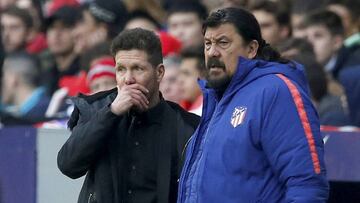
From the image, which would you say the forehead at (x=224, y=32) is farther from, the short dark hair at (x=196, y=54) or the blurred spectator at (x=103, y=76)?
the short dark hair at (x=196, y=54)

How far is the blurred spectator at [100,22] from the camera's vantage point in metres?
12.6

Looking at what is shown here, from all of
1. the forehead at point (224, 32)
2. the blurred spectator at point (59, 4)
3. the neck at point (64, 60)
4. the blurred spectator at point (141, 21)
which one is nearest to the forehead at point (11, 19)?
the blurred spectator at point (59, 4)

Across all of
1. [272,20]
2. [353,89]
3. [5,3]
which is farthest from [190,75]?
[5,3]

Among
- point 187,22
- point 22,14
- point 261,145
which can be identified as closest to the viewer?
point 261,145

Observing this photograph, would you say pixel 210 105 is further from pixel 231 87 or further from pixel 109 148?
pixel 109 148

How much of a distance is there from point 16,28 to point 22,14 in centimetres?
18

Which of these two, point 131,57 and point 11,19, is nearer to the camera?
point 131,57

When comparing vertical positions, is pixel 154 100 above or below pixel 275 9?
below

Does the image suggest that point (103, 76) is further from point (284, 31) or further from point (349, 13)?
point (349, 13)

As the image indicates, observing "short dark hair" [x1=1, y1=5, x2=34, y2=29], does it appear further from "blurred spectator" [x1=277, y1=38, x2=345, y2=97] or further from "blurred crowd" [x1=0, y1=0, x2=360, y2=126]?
"blurred spectator" [x1=277, y1=38, x2=345, y2=97]

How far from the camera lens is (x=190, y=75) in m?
9.79

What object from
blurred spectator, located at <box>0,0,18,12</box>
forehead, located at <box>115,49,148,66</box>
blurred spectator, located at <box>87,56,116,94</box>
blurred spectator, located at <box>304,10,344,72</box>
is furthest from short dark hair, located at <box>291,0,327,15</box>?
forehead, located at <box>115,49,148,66</box>

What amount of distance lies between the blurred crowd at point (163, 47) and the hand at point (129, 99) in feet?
5.27

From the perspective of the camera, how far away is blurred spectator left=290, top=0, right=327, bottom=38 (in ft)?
35.7
